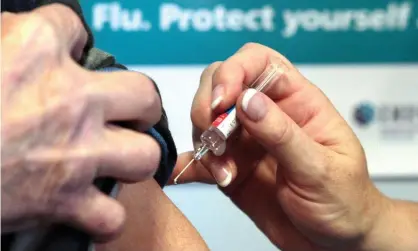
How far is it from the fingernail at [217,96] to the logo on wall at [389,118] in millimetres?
758

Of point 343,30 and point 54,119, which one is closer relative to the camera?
point 54,119

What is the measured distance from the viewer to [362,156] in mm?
890

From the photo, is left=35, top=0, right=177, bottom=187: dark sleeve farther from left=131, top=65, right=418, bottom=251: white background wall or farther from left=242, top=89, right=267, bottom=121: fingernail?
left=131, top=65, right=418, bottom=251: white background wall

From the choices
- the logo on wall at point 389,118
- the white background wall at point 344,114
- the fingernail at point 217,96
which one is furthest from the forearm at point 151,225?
the logo on wall at point 389,118

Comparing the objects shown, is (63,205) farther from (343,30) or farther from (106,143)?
(343,30)

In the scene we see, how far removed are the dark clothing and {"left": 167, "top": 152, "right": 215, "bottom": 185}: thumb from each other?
0.64 ft

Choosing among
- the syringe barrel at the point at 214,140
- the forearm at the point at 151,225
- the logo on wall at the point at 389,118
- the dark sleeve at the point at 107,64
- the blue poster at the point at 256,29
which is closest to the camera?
the dark sleeve at the point at 107,64

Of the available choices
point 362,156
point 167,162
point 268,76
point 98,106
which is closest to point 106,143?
point 98,106

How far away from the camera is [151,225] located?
687 millimetres

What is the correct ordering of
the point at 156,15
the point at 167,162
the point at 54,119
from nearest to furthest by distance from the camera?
1. the point at 54,119
2. the point at 167,162
3. the point at 156,15

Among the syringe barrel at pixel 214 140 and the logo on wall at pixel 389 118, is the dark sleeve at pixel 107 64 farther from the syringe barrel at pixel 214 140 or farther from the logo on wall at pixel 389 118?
the logo on wall at pixel 389 118

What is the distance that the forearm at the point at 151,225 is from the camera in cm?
67

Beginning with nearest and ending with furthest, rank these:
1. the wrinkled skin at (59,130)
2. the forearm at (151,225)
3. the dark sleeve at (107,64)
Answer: the wrinkled skin at (59,130) < the dark sleeve at (107,64) < the forearm at (151,225)

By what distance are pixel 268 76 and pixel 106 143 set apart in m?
0.44
